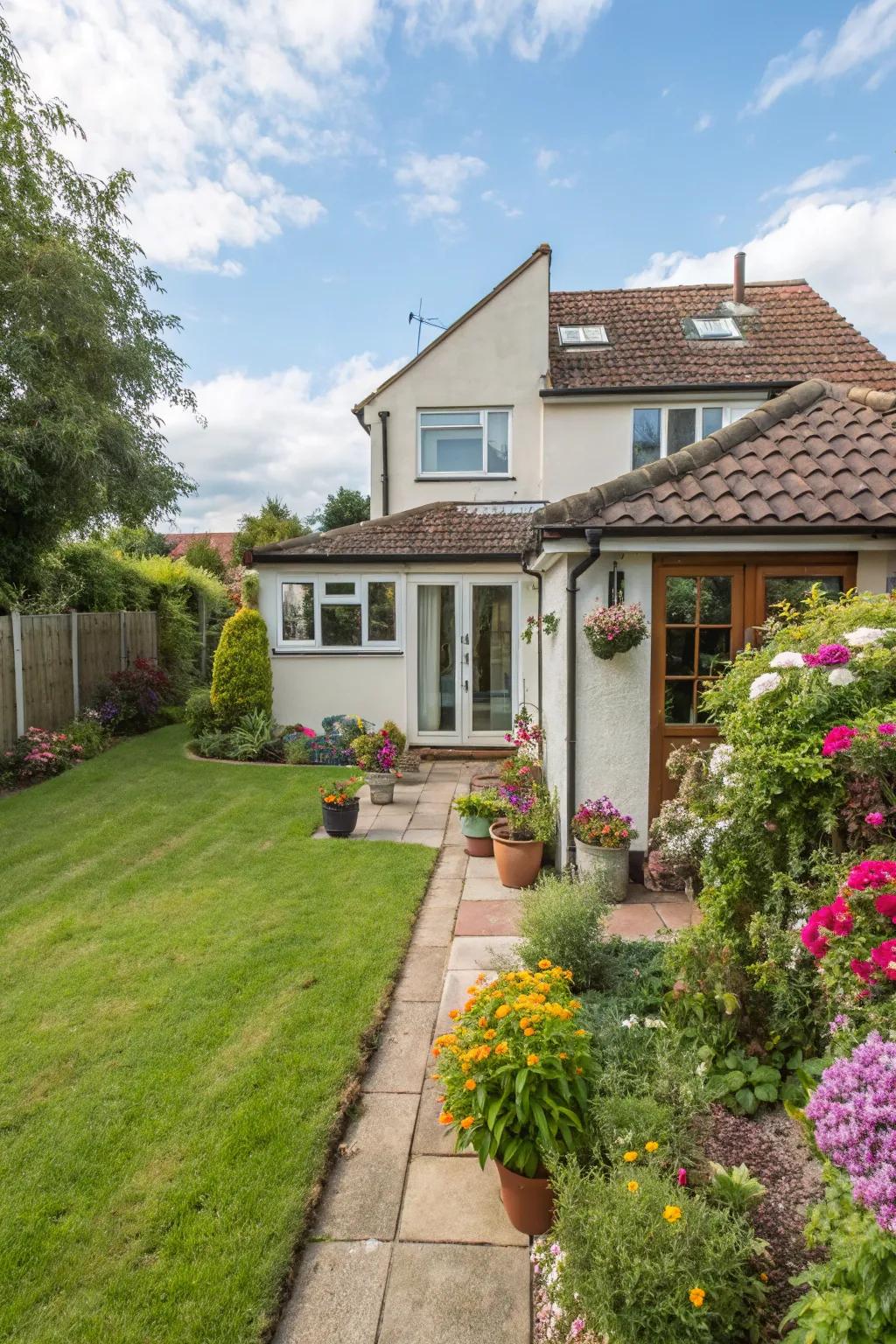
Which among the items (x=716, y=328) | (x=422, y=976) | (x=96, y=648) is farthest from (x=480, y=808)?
(x=716, y=328)

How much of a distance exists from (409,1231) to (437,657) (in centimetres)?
996

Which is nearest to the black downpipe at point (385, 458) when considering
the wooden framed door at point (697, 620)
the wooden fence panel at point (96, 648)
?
the wooden fence panel at point (96, 648)

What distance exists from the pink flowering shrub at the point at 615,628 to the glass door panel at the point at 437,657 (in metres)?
6.36

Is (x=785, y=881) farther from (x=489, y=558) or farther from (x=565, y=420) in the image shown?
(x=565, y=420)

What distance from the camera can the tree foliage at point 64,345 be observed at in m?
10.7

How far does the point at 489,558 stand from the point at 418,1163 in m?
9.62

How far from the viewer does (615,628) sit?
5895 mm

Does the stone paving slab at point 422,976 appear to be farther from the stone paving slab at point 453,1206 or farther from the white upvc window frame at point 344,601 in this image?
the white upvc window frame at point 344,601

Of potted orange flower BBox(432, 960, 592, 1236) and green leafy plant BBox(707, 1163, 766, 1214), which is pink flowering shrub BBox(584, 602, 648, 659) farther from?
green leafy plant BBox(707, 1163, 766, 1214)

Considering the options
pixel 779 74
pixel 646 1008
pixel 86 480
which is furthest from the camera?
pixel 86 480

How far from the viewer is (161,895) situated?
6328 mm

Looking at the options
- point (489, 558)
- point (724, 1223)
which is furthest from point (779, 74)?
point (724, 1223)

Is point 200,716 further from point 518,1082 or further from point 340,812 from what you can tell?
point 518,1082

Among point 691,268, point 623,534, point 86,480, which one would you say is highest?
point 691,268
